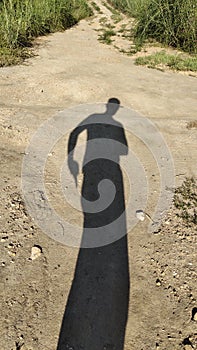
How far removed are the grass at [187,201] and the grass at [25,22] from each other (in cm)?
580

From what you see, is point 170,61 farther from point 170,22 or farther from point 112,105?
point 112,105

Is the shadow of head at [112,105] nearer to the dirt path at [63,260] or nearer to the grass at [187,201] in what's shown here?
the dirt path at [63,260]

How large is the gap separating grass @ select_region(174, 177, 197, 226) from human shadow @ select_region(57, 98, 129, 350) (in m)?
0.65

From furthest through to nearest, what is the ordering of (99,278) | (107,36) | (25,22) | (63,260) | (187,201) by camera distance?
(107,36) → (25,22) → (187,201) → (63,260) → (99,278)

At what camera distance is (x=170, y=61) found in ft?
29.9

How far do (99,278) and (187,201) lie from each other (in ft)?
4.99

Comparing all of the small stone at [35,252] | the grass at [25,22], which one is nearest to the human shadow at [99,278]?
the small stone at [35,252]

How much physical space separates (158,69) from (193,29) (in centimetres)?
198

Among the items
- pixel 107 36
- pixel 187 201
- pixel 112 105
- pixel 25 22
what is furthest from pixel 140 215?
pixel 107 36

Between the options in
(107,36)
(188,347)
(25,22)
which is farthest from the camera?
(107,36)

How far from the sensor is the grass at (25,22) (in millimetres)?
8742

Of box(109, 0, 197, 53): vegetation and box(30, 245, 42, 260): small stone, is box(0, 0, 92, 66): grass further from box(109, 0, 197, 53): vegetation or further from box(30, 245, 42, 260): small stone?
box(30, 245, 42, 260): small stone

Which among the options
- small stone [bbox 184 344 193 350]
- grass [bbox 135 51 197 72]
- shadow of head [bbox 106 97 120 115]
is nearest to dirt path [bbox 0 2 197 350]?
small stone [bbox 184 344 193 350]

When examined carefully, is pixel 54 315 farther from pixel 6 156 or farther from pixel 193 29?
pixel 193 29
